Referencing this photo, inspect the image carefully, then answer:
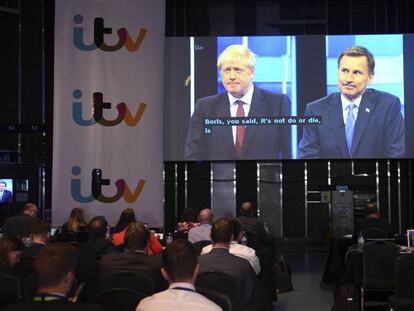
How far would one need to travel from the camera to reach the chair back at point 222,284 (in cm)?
373

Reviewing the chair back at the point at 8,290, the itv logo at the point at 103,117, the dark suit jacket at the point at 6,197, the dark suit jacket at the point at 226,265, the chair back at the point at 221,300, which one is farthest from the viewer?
the dark suit jacket at the point at 6,197

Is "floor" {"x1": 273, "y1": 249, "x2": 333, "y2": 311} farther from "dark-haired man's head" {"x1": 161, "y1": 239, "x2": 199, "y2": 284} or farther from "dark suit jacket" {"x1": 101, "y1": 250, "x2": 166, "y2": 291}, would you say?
"dark-haired man's head" {"x1": 161, "y1": 239, "x2": 199, "y2": 284}

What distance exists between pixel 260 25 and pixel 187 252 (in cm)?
1121

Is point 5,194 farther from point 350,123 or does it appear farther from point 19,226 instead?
point 350,123

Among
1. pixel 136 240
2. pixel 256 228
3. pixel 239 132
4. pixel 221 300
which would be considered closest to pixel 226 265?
pixel 136 240

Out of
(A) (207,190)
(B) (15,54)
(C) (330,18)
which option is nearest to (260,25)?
(C) (330,18)

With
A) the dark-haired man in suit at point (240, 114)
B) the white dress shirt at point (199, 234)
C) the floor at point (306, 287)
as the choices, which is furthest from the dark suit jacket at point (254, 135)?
the white dress shirt at point (199, 234)

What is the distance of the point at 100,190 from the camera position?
12312mm

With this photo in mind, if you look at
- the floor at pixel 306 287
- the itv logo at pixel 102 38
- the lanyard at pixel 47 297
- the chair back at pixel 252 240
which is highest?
the itv logo at pixel 102 38

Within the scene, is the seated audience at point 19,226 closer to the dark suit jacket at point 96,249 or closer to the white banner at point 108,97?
the dark suit jacket at point 96,249

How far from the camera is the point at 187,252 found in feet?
9.57

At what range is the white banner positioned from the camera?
40.7ft

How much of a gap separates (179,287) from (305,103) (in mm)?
9941

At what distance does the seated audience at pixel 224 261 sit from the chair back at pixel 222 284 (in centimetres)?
38
